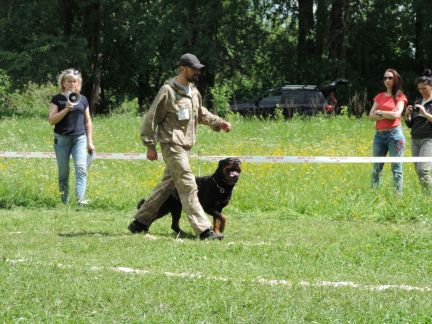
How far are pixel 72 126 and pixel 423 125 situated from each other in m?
4.52

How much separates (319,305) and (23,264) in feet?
7.99

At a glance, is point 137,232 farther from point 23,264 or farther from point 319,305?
point 319,305

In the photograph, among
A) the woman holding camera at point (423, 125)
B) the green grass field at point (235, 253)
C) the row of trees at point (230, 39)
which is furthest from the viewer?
the row of trees at point (230, 39)

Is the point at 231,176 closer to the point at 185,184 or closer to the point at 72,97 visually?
the point at 185,184

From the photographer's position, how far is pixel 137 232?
7.96m

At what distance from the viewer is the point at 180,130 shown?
7516mm

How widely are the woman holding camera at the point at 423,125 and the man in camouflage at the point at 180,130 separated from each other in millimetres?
3405

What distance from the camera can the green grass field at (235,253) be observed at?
4723 millimetres

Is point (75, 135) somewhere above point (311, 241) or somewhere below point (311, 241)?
above

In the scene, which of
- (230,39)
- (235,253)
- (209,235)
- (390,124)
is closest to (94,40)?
(230,39)

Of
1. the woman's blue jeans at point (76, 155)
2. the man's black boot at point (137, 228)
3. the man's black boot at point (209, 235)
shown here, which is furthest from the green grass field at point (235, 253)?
the woman's blue jeans at point (76, 155)

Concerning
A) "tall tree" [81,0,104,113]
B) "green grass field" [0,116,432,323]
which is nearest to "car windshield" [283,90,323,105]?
"green grass field" [0,116,432,323]

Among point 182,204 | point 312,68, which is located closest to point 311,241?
point 182,204

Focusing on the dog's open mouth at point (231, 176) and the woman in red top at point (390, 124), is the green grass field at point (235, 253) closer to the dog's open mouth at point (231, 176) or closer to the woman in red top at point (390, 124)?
the woman in red top at point (390, 124)
